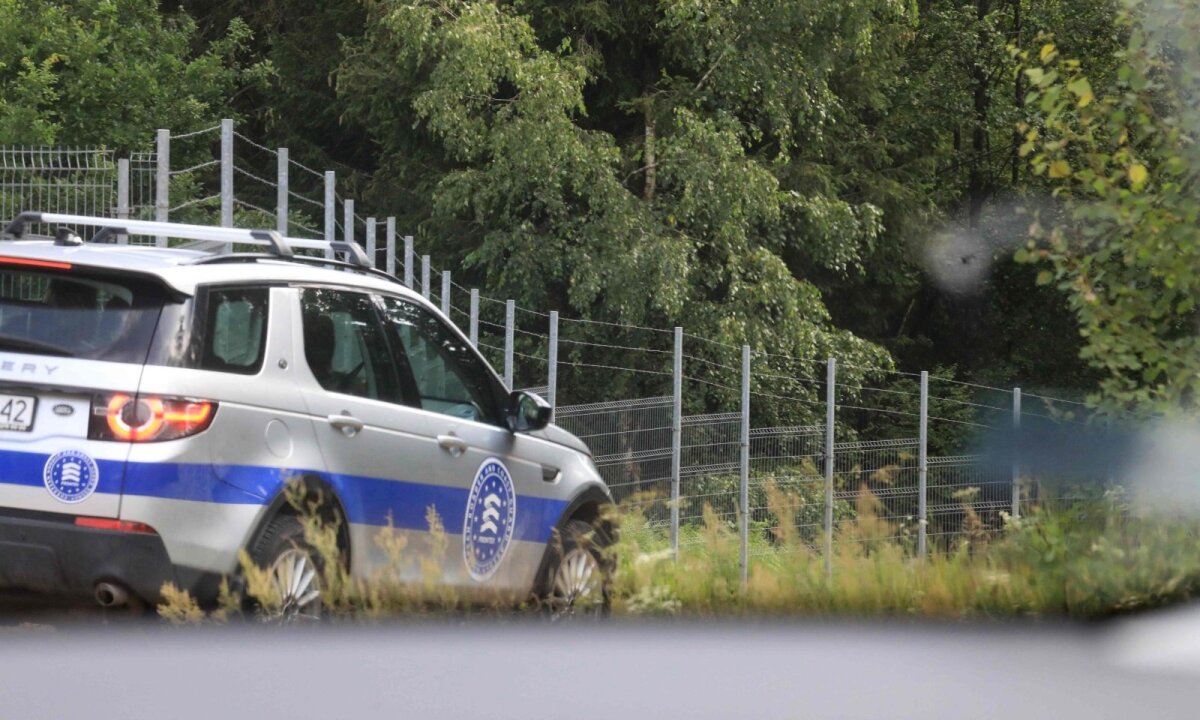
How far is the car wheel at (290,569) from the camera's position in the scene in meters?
6.30

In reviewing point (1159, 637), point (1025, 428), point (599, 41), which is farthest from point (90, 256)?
point (599, 41)

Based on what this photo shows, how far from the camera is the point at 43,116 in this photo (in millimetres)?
25891

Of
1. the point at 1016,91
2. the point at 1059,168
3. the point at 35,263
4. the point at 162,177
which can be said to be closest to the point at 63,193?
the point at 162,177

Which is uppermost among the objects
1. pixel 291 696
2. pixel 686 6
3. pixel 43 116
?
pixel 686 6

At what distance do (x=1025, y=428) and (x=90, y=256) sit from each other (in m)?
5.02

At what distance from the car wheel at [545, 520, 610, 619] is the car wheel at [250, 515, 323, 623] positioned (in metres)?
1.63

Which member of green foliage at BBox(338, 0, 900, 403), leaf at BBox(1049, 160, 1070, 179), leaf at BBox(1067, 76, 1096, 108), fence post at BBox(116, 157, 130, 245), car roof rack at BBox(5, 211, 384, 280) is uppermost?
green foliage at BBox(338, 0, 900, 403)

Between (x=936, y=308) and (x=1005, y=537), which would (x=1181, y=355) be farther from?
(x=936, y=308)

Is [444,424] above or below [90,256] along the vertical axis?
below

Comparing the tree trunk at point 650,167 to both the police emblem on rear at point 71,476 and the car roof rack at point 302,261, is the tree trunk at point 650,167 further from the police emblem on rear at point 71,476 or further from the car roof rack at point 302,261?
the police emblem on rear at point 71,476

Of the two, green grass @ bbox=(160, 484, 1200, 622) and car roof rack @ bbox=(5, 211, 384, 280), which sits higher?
car roof rack @ bbox=(5, 211, 384, 280)

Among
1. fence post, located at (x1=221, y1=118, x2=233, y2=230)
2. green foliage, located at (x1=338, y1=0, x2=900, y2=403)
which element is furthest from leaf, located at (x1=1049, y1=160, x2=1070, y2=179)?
green foliage, located at (x1=338, y1=0, x2=900, y2=403)

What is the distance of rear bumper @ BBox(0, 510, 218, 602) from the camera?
19.6 ft

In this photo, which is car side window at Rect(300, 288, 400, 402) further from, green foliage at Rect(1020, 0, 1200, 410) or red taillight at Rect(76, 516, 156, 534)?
green foliage at Rect(1020, 0, 1200, 410)
